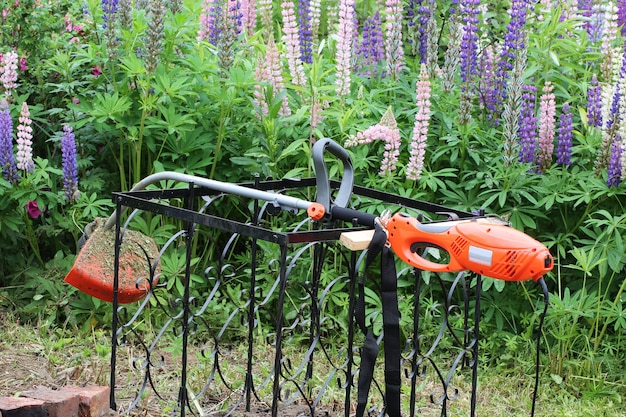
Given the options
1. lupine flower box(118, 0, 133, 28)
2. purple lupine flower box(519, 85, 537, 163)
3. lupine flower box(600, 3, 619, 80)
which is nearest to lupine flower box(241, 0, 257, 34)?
lupine flower box(118, 0, 133, 28)

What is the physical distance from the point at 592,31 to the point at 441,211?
2.95 metres

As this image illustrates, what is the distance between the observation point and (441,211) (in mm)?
3459

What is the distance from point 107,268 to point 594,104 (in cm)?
261

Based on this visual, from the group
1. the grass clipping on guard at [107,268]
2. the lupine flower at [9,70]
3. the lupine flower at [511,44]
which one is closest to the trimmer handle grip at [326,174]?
the grass clipping on guard at [107,268]

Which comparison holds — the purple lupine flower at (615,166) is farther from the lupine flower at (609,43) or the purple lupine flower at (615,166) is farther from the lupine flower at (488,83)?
the lupine flower at (488,83)

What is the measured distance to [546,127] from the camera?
495cm

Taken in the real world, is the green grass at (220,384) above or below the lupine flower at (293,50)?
below

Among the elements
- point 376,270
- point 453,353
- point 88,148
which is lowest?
point 453,353

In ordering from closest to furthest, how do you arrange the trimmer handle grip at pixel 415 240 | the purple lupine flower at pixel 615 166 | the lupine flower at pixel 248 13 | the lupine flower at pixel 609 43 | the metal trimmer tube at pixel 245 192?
the trimmer handle grip at pixel 415 240, the metal trimmer tube at pixel 245 192, the purple lupine flower at pixel 615 166, the lupine flower at pixel 609 43, the lupine flower at pixel 248 13

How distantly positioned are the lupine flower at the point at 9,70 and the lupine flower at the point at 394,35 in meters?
2.01

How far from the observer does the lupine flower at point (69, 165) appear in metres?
4.90

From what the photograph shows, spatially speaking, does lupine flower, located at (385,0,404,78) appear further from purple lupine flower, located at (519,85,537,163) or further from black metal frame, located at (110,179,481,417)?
black metal frame, located at (110,179,481,417)

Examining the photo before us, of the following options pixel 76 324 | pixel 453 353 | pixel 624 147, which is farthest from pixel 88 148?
pixel 624 147

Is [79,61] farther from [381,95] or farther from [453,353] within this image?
[453,353]
